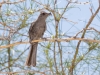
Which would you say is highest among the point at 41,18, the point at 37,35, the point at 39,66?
the point at 41,18

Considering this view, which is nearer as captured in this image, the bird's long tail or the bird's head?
the bird's long tail

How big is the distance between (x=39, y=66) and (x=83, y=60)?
216 millimetres

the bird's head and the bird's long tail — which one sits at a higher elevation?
the bird's head

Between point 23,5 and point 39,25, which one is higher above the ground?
point 23,5

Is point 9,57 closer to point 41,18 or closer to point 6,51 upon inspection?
point 6,51

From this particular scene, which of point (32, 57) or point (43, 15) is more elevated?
point (43, 15)

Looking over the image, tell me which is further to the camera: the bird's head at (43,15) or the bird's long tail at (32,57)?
the bird's head at (43,15)

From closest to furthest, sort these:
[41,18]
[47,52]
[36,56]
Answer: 1. [47,52]
2. [36,56]
3. [41,18]

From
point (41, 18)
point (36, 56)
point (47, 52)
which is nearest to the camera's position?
point (47, 52)

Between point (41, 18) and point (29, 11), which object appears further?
point (41, 18)

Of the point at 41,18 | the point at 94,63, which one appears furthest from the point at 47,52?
the point at 41,18

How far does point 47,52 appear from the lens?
126 cm

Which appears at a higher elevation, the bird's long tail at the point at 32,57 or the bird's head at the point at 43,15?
the bird's head at the point at 43,15

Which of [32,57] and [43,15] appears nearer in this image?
[32,57]
